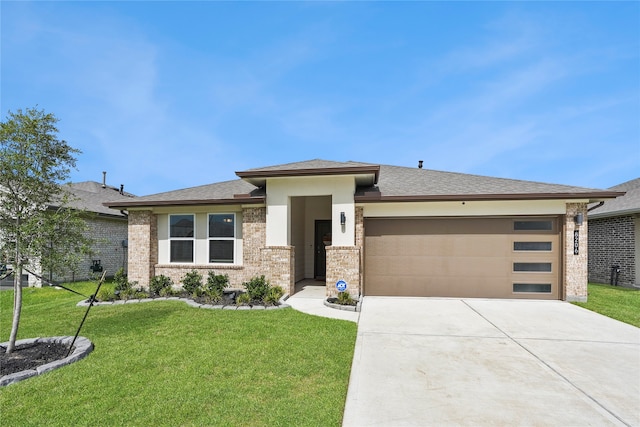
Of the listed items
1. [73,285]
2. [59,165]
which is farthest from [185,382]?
[73,285]

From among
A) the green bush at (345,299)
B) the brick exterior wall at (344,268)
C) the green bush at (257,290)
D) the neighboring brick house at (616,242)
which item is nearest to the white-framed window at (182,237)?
the green bush at (257,290)

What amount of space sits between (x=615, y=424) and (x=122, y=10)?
11.2 meters

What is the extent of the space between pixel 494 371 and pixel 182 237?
9.50 metres

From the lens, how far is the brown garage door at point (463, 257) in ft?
28.3

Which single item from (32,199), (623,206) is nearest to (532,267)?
(623,206)

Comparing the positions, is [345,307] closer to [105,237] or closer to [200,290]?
[200,290]

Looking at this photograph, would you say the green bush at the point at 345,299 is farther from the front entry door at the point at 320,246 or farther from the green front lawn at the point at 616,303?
the green front lawn at the point at 616,303

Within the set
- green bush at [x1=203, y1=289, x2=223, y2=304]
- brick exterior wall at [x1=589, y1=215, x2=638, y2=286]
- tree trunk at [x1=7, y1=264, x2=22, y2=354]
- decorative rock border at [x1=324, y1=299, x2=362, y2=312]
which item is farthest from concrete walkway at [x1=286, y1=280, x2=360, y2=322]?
brick exterior wall at [x1=589, y1=215, x2=638, y2=286]

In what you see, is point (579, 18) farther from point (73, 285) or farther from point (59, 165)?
point (73, 285)

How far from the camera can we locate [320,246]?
12.2 m

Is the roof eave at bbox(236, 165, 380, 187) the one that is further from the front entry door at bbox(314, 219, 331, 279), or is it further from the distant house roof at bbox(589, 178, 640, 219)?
the distant house roof at bbox(589, 178, 640, 219)

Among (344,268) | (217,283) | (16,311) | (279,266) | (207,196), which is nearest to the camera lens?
(16,311)

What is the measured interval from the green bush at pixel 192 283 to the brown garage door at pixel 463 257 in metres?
5.10

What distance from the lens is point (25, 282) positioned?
38.6 feet
